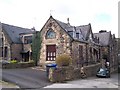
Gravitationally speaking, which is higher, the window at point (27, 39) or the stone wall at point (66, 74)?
the window at point (27, 39)

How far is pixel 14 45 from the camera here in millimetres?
40094

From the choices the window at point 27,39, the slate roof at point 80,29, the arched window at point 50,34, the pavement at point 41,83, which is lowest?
the pavement at point 41,83

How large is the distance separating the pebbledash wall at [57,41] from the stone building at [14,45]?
4.84 meters

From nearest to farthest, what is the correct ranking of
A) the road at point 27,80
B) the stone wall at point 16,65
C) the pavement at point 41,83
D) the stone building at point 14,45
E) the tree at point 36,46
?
the road at point 27,80 < the pavement at point 41,83 < the stone wall at point 16,65 < the tree at point 36,46 < the stone building at point 14,45

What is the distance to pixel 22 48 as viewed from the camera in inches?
1626

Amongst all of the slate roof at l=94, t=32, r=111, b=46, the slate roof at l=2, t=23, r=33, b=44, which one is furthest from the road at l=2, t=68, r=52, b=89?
the slate roof at l=94, t=32, r=111, b=46

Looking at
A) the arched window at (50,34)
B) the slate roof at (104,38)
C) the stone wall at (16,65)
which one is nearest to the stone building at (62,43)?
the arched window at (50,34)

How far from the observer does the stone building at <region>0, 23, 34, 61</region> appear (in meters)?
39.8

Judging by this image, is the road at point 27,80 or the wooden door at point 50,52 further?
the wooden door at point 50,52

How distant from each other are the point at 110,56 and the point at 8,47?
22.4m

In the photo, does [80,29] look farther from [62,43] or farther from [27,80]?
[27,80]

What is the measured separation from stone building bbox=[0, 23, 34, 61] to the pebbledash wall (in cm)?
484

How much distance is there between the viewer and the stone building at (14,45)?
1569 inches

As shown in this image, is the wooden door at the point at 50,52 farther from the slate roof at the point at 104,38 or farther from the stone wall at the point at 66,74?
the slate roof at the point at 104,38
